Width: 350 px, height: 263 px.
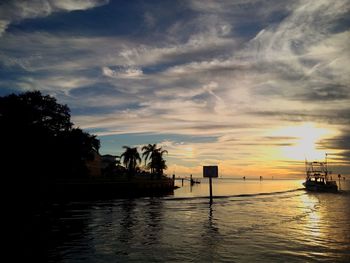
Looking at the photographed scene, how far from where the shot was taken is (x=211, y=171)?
40844mm

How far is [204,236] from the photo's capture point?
1697 cm

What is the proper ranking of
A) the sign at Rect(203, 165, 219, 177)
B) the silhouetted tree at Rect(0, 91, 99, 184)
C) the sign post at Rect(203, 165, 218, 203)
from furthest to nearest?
the silhouetted tree at Rect(0, 91, 99, 184), the sign at Rect(203, 165, 219, 177), the sign post at Rect(203, 165, 218, 203)

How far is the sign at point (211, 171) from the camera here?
40481 millimetres

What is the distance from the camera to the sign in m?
40.5

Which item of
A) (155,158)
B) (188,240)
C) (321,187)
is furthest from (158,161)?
(188,240)

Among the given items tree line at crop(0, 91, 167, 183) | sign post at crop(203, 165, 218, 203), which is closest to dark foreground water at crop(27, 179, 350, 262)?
sign post at crop(203, 165, 218, 203)

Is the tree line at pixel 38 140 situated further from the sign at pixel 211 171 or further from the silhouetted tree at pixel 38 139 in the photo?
the sign at pixel 211 171

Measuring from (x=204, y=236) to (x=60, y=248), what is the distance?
23.5 ft

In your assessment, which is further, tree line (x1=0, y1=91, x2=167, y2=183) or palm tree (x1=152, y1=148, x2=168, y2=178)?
palm tree (x1=152, y1=148, x2=168, y2=178)

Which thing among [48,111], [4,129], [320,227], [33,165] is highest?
[48,111]

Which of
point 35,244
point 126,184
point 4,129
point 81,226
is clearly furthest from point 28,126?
point 35,244

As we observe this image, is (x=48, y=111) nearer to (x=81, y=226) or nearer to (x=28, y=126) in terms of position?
(x=28, y=126)

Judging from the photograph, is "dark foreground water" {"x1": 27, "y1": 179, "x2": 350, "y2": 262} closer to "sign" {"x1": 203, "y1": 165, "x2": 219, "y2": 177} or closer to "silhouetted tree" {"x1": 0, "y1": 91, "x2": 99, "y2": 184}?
"sign" {"x1": 203, "y1": 165, "x2": 219, "y2": 177}

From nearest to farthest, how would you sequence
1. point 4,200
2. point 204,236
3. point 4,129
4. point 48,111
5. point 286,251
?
point 286,251 → point 204,236 → point 4,200 → point 4,129 → point 48,111
